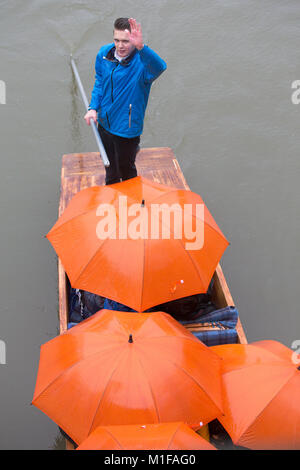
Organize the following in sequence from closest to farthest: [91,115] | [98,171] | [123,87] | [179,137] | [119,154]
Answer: [123,87]
[91,115]
[119,154]
[98,171]
[179,137]

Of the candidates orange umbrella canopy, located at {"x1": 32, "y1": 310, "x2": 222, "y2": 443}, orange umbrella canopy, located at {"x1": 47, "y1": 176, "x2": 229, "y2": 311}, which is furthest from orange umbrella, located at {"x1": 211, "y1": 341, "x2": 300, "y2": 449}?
orange umbrella canopy, located at {"x1": 47, "y1": 176, "x2": 229, "y2": 311}

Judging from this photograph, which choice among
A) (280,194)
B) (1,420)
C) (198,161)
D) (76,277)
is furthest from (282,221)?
(1,420)

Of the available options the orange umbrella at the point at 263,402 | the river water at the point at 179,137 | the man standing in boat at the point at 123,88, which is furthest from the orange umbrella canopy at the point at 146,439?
the man standing in boat at the point at 123,88

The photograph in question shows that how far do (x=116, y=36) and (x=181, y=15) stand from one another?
167 inches

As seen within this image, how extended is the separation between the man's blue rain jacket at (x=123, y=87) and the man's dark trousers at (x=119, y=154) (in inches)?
3.3

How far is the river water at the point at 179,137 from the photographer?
13.0 ft

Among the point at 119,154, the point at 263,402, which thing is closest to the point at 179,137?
the point at 119,154

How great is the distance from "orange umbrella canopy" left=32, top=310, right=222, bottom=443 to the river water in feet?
3.82

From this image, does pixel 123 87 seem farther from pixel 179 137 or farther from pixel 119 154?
pixel 179 137

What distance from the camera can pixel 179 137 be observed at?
5.63m

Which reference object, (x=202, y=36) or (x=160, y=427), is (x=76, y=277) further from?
(x=202, y=36)

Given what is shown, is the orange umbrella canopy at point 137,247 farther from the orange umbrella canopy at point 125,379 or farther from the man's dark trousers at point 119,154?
the man's dark trousers at point 119,154

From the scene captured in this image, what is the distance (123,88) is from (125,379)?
2.25 m

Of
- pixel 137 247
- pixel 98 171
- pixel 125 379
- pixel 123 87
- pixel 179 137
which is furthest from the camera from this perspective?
pixel 179 137
